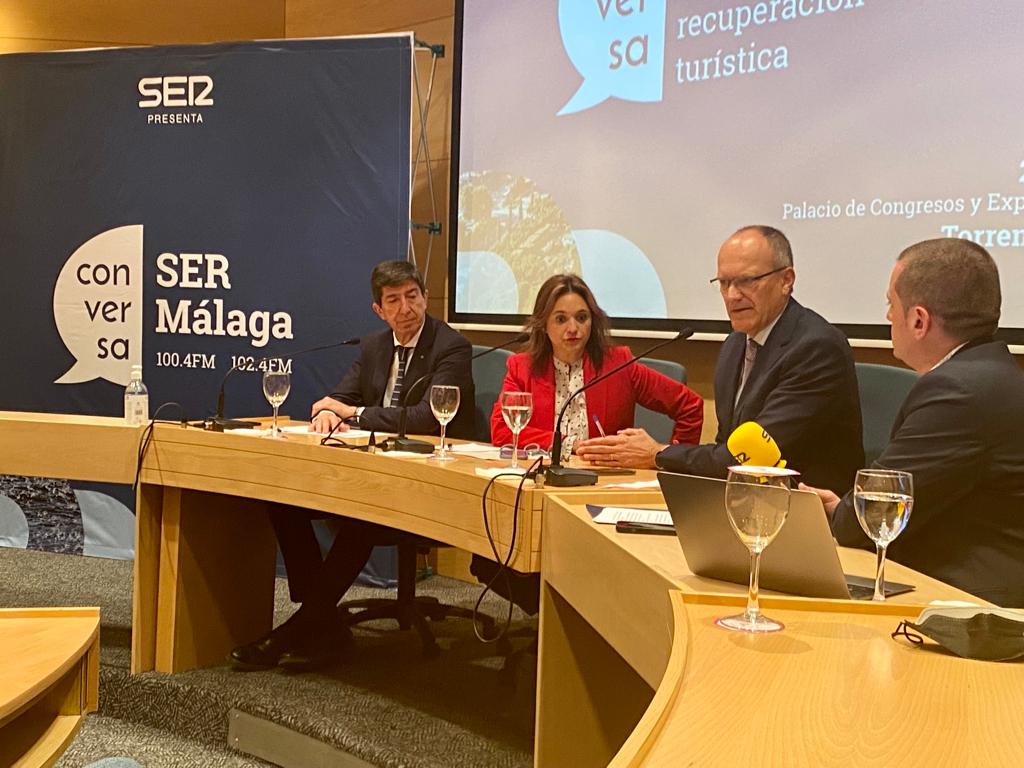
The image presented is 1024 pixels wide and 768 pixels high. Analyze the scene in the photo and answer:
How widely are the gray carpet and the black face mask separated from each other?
1571mm

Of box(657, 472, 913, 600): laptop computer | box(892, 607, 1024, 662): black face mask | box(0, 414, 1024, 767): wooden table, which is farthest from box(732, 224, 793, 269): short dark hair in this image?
box(892, 607, 1024, 662): black face mask

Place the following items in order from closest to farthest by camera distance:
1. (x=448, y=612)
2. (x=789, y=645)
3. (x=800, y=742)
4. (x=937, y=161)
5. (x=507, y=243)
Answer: (x=800, y=742)
(x=789, y=645)
(x=937, y=161)
(x=448, y=612)
(x=507, y=243)

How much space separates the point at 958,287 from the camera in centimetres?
197

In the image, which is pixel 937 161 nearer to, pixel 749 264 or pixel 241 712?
pixel 749 264

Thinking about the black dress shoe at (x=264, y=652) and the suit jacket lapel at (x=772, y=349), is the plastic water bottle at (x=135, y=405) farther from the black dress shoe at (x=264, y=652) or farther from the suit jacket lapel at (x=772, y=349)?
the suit jacket lapel at (x=772, y=349)

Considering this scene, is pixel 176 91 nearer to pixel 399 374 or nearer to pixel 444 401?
pixel 399 374

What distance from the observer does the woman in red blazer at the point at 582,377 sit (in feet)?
10.9

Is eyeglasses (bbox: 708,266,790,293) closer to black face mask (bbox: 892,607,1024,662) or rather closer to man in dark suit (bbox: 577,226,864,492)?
man in dark suit (bbox: 577,226,864,492)

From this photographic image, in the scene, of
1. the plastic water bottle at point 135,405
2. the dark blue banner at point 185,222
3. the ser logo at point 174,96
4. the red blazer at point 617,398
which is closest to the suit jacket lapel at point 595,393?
the red blazer at point 617,398

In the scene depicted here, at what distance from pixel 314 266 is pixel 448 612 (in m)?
1.52

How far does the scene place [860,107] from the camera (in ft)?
11.1

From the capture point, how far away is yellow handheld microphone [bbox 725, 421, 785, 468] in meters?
1.81

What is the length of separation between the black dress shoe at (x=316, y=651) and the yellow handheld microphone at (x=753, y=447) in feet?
6.14

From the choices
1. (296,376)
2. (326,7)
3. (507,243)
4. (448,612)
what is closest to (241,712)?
(448,612)
